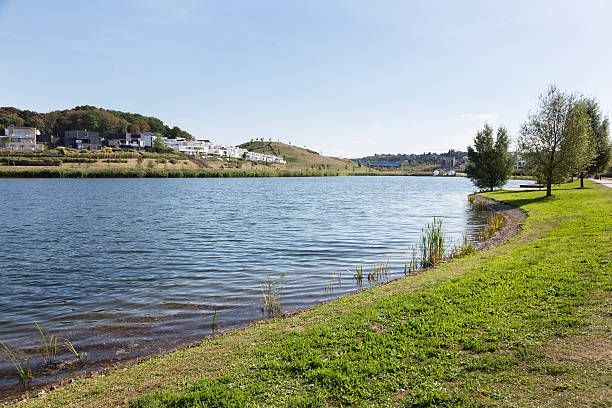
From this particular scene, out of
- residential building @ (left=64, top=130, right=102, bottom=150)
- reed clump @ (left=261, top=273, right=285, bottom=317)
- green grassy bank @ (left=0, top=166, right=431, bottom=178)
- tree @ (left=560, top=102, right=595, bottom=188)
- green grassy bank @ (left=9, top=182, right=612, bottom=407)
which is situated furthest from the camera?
residential building @ (left=64, top=130, right=102, bottom=150)

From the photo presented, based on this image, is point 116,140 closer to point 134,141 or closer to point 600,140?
point 134,141

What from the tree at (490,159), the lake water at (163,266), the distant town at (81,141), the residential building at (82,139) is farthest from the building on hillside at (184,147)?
the lake water at (163,266)

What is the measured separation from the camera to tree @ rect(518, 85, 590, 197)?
39031 mm

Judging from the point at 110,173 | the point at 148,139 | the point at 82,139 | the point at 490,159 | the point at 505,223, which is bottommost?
the point at 505,223

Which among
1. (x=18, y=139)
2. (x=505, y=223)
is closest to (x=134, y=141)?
(x=18, y=139)

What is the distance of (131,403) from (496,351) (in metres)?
5.96

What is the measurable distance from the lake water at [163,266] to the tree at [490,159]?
67.4ft

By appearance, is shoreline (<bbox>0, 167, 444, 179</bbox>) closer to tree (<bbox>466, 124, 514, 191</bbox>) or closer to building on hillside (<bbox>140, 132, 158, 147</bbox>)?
building on hillside (<bbox>140, 132, 158, 147</bbox>)

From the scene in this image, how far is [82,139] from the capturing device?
16750 cm

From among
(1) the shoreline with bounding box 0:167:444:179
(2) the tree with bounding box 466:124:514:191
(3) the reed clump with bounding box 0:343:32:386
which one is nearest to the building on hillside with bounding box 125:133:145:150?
(1) the shoreline with bounding box 0:167:444:179

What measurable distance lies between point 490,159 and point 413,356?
179 feet

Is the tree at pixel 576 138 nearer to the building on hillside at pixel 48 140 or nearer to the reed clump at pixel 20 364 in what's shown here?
the reed clump at pixel 20 364

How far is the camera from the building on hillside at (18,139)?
139 meters

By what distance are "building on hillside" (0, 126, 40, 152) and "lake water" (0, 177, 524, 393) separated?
121m
